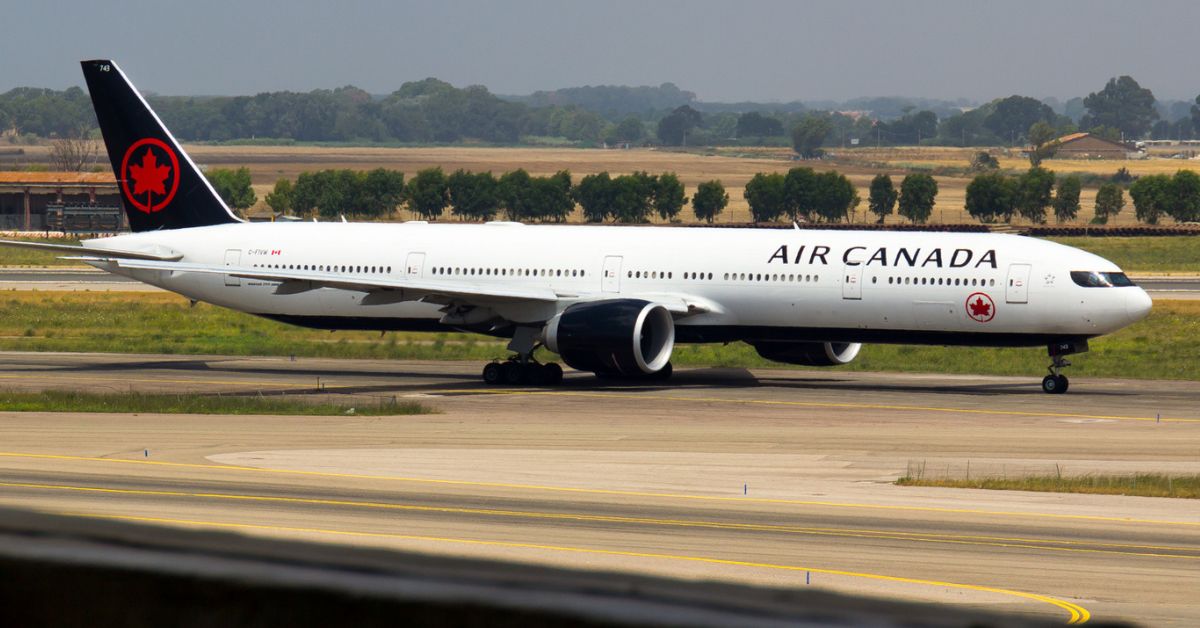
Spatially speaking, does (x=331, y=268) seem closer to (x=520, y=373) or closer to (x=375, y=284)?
→ (x=375, y=284)

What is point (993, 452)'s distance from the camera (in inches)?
1168

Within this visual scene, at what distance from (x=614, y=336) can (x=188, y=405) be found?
10.7 meters

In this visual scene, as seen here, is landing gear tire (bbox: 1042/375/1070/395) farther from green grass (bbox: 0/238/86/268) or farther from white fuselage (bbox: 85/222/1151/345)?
green grass (bbox: 0/238/86/268)

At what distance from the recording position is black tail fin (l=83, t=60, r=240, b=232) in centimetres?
4712

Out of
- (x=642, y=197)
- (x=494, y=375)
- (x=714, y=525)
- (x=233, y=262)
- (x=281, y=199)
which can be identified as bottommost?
(x=494, y=375)

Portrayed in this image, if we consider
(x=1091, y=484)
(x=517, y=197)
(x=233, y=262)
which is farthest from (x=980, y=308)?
(x=517, y=197)

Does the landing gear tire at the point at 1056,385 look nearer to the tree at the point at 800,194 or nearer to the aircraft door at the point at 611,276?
the aircraft door at the point at 611,276

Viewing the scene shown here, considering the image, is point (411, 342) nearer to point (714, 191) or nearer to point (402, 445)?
point (402, 445)

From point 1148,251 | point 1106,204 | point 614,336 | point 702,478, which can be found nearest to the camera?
point 702,478

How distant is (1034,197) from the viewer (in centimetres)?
14888

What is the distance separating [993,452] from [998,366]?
65.3 ft

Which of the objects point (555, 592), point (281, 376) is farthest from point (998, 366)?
point (555, 592)

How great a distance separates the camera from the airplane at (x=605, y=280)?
38.6m

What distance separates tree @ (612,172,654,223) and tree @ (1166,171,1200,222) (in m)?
50.6
